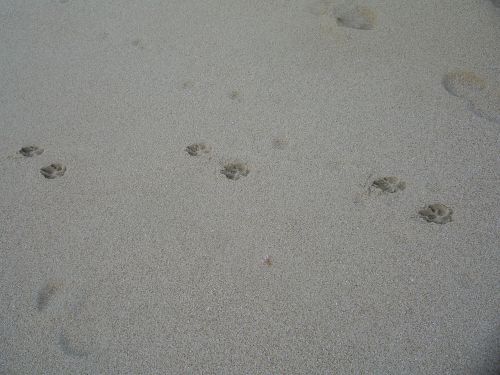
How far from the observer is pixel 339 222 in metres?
1.67

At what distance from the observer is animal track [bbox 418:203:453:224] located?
1.65 m

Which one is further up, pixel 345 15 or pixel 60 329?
pixel 345 15

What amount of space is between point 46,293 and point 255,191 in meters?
1.00

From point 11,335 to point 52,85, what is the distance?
61.4 inches

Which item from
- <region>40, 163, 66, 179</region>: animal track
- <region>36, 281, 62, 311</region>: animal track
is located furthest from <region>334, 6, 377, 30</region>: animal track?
<region>36, 281, 62, 311</region>: animal track

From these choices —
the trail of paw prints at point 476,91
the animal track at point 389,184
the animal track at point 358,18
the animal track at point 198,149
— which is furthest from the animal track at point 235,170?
the animal track at point 358,18

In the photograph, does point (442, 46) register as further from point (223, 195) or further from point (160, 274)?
point (160, 274)

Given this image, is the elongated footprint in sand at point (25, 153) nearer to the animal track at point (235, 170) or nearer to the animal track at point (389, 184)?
the animal track at point (235, 170)

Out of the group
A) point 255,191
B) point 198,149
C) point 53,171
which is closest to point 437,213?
point 255,191

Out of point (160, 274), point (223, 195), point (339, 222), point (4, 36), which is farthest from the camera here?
point (4, 36)

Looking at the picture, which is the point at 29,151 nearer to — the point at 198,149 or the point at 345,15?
the point at 198,149

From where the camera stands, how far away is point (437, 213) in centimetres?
167

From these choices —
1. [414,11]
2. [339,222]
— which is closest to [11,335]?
[339,222]

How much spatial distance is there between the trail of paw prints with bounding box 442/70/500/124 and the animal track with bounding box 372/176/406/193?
67cm
